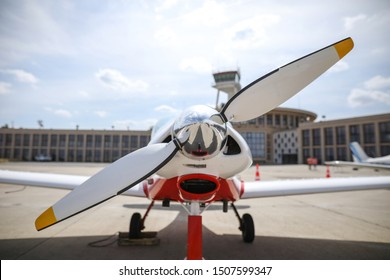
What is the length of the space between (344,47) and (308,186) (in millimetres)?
3547

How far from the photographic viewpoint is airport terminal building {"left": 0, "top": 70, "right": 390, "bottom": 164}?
61.9 meters

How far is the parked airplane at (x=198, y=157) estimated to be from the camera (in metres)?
2.61

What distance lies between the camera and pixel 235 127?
2800 inches

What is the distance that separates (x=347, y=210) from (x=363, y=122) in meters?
54.2

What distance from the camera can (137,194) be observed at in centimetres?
500

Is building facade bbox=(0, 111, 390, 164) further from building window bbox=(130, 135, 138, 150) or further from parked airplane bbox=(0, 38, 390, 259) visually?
parked airplane bbox=(0, 38, 390, 259)

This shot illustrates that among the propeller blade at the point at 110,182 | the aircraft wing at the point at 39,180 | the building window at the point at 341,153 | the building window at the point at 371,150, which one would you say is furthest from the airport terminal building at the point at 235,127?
the propeller blade at the point at 110,182

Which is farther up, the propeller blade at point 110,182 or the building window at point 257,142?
the building window at point 257,142

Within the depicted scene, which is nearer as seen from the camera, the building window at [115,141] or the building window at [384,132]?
the building window at [384,132]

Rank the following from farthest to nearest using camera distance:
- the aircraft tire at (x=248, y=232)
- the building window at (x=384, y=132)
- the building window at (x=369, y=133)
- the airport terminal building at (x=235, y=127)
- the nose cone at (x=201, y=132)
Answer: the airport terminal building at (x=235, y=127), the building window at (x=369, y=133), the building window at (x=384, y=132), the aircraft tire at (x=248, y=232), the nose cone at (x=201, y=132)

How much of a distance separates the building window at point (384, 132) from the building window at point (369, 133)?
1.43m

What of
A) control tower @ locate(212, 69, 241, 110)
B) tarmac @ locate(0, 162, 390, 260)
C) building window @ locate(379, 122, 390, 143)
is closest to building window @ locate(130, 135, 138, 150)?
control tower @ locate(212, 69, 241, 110)

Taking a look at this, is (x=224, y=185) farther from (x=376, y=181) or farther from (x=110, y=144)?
(x=110, y=144)

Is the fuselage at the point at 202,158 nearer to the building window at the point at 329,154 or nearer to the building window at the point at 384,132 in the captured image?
the building window at the point at 384,132
